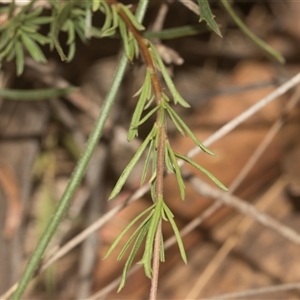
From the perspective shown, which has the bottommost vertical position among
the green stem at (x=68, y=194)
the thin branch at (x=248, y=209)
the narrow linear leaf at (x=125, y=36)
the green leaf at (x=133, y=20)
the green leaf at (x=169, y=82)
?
the thin branch at (x=248, y=209)

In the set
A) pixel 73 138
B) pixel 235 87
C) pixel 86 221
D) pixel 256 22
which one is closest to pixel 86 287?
pixel 86 221

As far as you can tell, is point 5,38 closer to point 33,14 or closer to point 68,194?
point 33,14

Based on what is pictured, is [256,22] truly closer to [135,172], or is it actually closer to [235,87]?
[235,87]

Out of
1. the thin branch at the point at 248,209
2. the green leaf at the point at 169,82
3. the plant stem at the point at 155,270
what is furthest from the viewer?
the thin branch at the point at 248,209

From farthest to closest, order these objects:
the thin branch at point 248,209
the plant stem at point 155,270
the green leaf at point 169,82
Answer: the thin branch at point 248,209 → the green leaf at point 169,82 → the plant stem at point 155,270

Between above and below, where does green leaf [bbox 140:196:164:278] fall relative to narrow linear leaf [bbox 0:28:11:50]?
below

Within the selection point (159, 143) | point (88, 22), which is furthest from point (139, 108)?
point (88, 22)

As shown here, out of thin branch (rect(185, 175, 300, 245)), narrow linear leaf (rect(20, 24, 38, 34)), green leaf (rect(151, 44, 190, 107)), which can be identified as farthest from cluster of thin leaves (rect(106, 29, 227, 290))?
thin branch (rect(185, 175, 300, 245))

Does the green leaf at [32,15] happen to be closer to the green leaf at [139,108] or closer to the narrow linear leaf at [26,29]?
the narrow linear leaf at [26,29]

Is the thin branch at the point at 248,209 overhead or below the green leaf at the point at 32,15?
below

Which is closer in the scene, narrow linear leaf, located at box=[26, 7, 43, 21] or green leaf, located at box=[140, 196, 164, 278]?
green leaf, located at box=[140, 196, 164, 278]

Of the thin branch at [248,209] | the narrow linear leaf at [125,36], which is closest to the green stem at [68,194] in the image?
the narrow linear leaf at [125,36]

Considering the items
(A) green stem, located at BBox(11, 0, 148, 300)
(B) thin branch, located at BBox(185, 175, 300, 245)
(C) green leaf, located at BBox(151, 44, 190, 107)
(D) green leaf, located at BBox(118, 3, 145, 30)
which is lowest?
(B) thin branch, located at BBox(185, 175, 300, 245)

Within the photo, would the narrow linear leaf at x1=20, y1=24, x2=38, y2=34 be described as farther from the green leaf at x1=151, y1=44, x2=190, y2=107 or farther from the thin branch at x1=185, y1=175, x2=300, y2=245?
the thin branch at x1=185, y1=175, x2=300, y2=245
